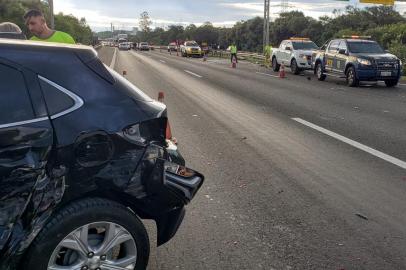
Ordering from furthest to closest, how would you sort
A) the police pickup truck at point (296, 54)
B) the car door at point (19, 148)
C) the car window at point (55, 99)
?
the police pickup truck at point (296, 54) < the car window at point (55, 99) < the car door at point (19, 148)

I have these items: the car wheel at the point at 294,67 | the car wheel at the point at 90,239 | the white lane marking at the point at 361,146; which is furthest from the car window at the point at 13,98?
the car wheel at the point at 294,67

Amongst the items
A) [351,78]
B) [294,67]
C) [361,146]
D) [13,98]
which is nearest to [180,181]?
[13,98]

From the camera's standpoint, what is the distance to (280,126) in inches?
388

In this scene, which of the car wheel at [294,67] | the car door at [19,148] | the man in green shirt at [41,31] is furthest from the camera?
the car wheel at [294,67]

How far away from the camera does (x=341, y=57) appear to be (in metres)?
19.7

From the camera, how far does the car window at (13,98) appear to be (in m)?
2.99

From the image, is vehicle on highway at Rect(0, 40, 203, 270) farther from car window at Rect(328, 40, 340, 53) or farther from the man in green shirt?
car window at Rect(328, 40, 340, 53)

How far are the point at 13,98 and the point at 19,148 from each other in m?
0.32

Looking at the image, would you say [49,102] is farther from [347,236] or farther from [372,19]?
[372,19]

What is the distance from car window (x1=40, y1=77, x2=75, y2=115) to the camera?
312cm

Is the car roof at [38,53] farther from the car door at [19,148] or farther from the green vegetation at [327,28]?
the green vegetation at [327,28]

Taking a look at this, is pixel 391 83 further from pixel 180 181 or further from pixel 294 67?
pixel 180 181

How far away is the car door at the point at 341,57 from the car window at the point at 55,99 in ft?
57.7

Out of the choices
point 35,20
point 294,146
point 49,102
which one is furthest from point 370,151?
point 49,102
